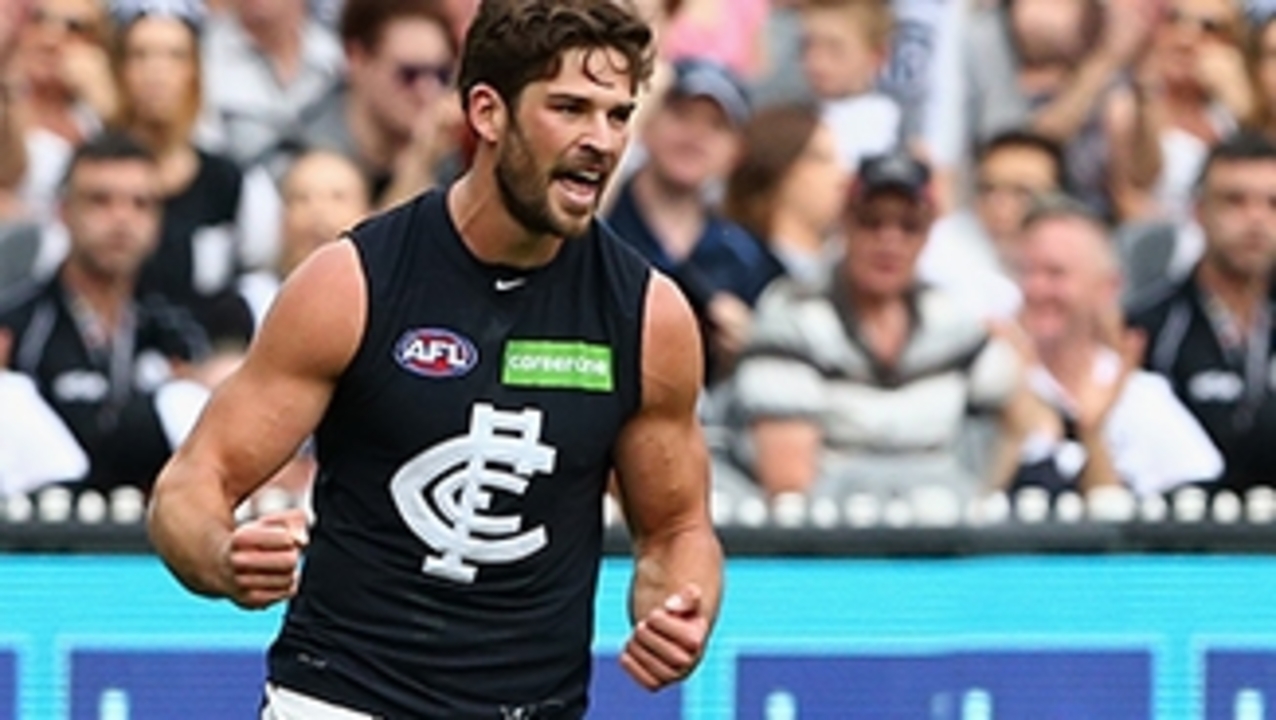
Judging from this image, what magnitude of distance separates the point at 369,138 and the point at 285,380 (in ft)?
8.40

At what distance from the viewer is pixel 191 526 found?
3.97 m

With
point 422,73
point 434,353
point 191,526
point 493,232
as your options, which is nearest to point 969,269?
point 422,73

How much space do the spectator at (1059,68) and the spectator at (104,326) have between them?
219cm

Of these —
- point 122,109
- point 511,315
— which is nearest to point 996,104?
point 122,109

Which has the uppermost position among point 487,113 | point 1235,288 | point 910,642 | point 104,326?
point 487,113

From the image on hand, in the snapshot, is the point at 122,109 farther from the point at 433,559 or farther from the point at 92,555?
the point at 433,559

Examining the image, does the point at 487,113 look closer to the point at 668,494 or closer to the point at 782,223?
the point at 668,494

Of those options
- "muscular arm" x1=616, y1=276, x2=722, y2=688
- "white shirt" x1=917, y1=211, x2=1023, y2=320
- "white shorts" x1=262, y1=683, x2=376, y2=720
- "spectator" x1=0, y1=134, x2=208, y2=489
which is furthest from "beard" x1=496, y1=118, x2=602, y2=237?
"white shirt" x1=917, y1=211, x2=1023, y2=320

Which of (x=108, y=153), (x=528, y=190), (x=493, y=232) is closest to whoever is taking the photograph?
(x=528, y=190)

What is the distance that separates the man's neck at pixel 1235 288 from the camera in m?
6.57

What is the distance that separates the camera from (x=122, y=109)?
6.48 meters

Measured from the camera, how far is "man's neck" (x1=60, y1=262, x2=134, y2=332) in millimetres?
6211

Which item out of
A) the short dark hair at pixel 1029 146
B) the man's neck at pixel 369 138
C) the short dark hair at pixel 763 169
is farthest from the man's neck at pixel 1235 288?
the man's neck at pixel 369 138

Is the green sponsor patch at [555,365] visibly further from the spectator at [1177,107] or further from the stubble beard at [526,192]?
the spectator at [1177,107]
